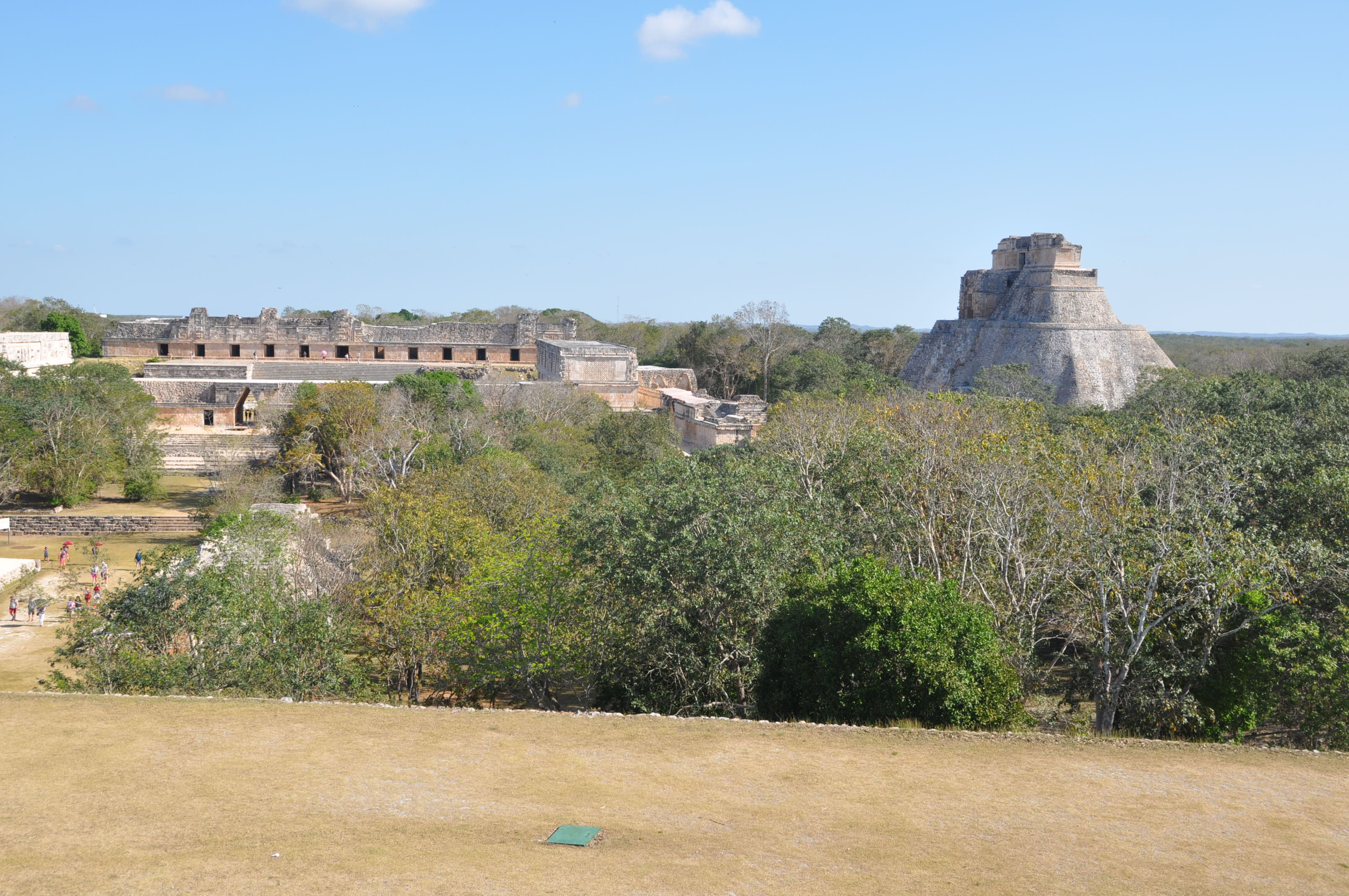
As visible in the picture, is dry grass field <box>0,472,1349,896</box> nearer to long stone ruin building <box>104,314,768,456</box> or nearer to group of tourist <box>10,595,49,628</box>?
group of tourist <box>10,595,49,628</box>

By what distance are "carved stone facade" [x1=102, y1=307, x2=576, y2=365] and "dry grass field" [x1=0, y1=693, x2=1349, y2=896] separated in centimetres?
2723

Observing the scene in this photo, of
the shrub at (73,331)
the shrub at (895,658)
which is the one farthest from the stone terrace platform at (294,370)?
the shrub at (895,658)

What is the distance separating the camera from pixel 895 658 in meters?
8.21

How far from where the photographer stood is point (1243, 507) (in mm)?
11070

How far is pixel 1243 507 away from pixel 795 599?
557cm

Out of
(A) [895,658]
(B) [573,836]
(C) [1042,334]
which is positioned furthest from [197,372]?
(B) [573,836]

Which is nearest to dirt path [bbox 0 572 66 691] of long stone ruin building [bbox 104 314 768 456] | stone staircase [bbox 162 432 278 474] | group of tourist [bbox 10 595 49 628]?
group of tourist [bbox 10 595 49 628]

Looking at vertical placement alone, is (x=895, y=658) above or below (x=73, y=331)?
below

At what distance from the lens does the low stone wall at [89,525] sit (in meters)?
19.7

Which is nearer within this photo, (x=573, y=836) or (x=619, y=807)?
(x=573, y=836)

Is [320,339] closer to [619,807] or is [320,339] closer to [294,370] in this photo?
[294,370]

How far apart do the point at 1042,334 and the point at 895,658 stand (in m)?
21.6

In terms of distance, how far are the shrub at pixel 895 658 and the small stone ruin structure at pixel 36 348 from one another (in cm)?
2882

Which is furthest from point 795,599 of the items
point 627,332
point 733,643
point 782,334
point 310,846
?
point 627,332
